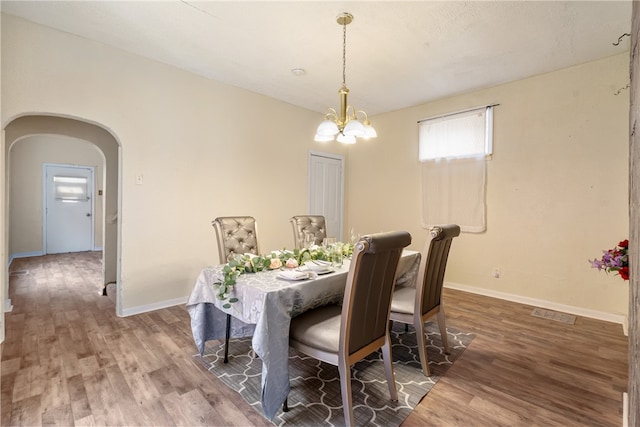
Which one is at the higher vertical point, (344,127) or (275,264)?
(344,127)

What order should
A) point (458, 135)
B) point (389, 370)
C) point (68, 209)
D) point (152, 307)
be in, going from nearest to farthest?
point (389, 370), point (152, 307), point (458, 135), point (68, 209)

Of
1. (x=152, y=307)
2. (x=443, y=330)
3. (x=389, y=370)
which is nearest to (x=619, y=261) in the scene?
(x=443, y=330)

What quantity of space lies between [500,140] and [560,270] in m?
1.65

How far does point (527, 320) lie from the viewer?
121 inches

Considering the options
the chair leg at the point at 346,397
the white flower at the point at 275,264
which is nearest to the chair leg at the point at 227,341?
the white flower at the point at 275,264

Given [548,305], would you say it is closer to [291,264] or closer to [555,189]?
[555,189]

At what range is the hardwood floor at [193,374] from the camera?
1664 mm

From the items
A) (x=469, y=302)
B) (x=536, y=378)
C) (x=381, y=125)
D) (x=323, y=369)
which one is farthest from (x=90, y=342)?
(x=381, y=125)

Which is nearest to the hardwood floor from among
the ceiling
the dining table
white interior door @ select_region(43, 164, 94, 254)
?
the dining table

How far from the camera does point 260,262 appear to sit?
6.73 feet

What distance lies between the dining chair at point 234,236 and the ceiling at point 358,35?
1.68 metres

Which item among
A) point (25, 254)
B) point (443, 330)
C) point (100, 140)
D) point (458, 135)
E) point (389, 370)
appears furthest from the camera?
point (25, 254)

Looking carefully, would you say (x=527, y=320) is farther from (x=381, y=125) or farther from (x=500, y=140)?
(x=381, y=125)

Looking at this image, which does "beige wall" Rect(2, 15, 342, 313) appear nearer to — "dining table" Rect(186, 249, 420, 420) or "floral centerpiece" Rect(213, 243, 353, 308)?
"dining table" Rect(186, 249, 420, 420)
